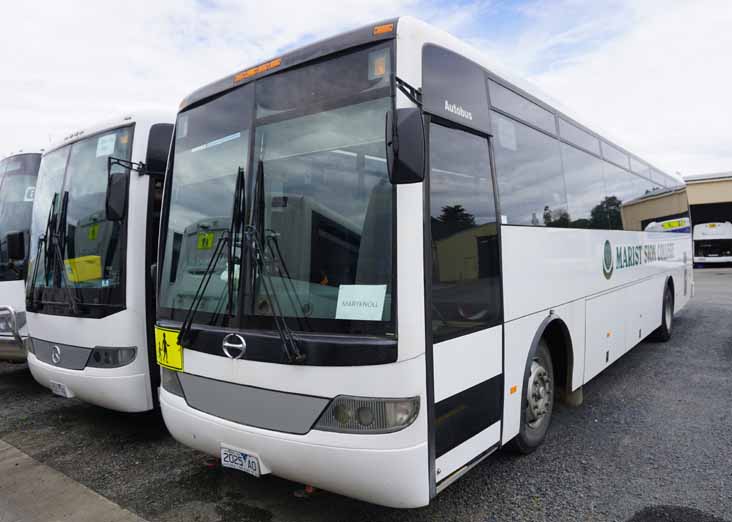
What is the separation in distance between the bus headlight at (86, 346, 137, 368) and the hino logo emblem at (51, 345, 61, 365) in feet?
2.01

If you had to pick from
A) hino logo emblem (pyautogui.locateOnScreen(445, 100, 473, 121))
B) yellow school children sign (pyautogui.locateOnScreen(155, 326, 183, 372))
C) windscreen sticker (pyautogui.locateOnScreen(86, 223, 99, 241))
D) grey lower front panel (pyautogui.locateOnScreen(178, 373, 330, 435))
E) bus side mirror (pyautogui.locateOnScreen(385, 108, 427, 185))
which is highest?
hino logo emblem (pyautogui.locateOnScreen(445, 100, 473, 121))

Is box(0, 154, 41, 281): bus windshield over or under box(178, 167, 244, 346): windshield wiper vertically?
over

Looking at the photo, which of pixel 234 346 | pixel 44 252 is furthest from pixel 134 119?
pixel 234 346

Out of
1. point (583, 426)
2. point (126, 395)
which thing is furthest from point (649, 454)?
point (126, 395)

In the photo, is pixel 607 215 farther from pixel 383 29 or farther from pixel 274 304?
pixel 274 304

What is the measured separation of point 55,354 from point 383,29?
422 centimetres

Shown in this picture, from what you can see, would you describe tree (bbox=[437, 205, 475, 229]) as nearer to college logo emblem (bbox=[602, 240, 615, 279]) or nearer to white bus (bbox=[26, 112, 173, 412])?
white bus (bbox=[26, 112, 173, 412])

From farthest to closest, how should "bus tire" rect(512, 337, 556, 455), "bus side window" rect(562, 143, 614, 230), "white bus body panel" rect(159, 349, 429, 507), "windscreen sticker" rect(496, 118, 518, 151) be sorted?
"bus side window" rect(562, 143, 614, 230) < "bus tire" rect(512, 337, 556, 455) < "windscreen sticker" rect(496, 118, 518, 151) < "white bus body panel" rect(159, 349, 429, 507)

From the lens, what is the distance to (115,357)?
14.7ft

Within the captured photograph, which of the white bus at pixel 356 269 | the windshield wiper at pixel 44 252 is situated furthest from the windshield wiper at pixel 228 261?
the windshield wiper at pixel 44 252

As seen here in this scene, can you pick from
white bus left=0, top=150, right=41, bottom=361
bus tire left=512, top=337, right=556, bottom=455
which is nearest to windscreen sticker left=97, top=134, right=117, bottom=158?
white bus left=0, top=150, right=41, bottom=361

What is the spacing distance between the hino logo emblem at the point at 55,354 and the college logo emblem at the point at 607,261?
5.46 meters

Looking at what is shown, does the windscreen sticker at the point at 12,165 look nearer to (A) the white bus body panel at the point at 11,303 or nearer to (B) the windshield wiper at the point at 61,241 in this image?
(A) the white bus body panel at the point at 11,303

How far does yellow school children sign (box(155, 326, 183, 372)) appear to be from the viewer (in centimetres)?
344
